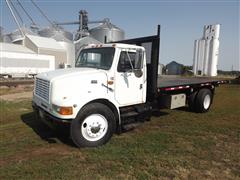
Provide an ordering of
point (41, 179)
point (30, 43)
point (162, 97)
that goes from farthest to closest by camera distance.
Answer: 1. point (30, 43)
2. point (162, 97)
3. point (41, 179)

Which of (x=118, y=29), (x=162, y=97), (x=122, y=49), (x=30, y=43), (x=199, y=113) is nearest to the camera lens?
(x=122, y=49)

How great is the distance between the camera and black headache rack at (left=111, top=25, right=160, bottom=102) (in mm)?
6180

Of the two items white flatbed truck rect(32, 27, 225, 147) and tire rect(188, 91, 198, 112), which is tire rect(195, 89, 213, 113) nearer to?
tire rect(188, 91, 198, 112)

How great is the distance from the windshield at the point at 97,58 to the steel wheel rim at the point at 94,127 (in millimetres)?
1278

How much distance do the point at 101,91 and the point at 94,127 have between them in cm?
86

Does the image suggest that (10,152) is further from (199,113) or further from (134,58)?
(199,113)

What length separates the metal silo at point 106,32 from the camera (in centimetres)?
5716

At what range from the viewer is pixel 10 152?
477 centimetres

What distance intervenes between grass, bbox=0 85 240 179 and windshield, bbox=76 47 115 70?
1.98 metres

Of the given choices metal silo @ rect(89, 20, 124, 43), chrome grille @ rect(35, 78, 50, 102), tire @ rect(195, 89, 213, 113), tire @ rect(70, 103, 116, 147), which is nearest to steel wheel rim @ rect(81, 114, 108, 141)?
tire @ rect(70, 103, 116, 147)

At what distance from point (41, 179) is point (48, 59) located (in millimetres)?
38870

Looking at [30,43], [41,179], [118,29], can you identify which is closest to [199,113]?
[41,179]

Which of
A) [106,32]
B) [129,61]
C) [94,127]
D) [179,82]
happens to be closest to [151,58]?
A: [129,61]

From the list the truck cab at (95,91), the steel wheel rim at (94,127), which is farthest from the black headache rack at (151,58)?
the steel wheel rim at (94,127)
